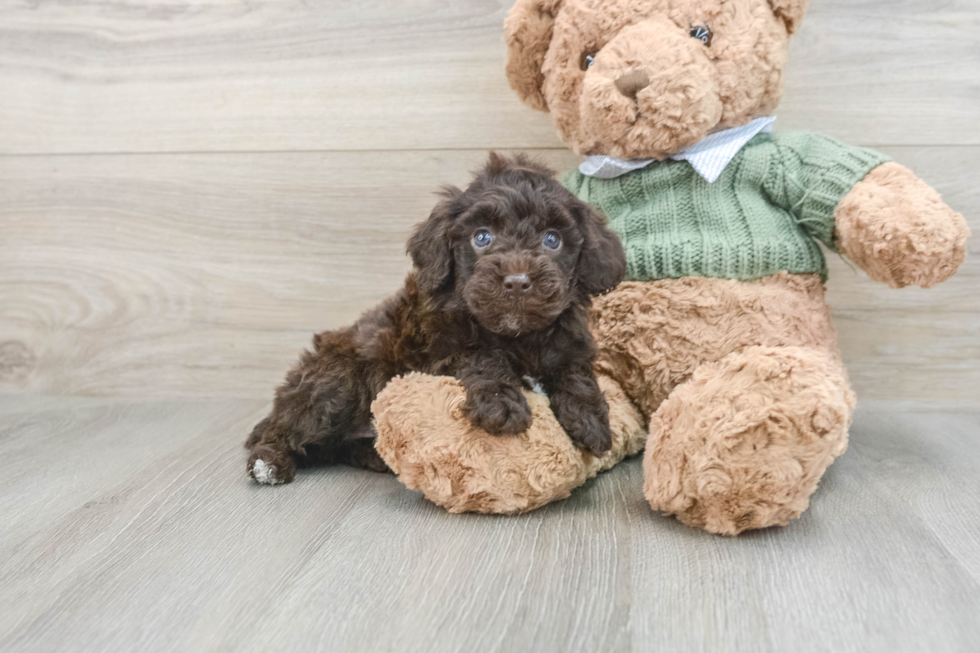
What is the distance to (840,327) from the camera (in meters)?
1.62

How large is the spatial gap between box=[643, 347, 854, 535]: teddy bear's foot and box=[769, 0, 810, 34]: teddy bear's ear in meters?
0.61

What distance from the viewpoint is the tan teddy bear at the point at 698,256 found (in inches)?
38.0

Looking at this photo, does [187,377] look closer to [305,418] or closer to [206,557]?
[305,418]

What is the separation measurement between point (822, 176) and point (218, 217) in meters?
1.32

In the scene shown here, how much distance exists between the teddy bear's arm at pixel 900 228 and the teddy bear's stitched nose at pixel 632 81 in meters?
0.37

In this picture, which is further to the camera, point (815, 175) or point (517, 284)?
point (815, 175)

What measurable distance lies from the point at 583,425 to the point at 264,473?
21.5 inches

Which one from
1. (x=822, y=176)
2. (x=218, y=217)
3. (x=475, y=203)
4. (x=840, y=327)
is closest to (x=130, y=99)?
(x=218, y=217)

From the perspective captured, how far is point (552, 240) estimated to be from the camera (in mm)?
1036

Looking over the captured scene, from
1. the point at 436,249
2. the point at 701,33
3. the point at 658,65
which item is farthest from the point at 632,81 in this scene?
the point at 436,249

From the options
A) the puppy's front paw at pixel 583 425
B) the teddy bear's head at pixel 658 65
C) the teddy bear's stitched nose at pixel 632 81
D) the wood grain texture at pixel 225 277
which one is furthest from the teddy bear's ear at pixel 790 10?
the puppy's front paw at pixel 583 425

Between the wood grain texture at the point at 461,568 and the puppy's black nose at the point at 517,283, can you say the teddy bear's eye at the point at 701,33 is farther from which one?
the wood grain texture at the point at 461,568

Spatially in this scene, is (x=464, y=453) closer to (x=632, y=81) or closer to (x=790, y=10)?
(x=632, y=81)

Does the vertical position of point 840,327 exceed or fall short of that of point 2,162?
it falls short
